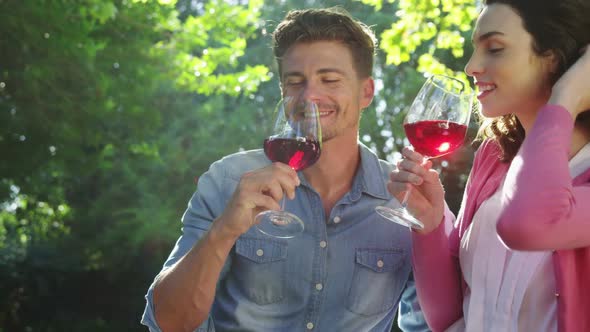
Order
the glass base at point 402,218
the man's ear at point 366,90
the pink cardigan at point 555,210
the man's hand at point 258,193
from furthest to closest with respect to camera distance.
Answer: the man's ear at point 366,90 < the glass base at point 402,218 < the man's hand at point 258,193 < the pink cardigan at point 555,210

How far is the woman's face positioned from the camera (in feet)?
7.47

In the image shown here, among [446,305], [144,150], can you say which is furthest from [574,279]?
[144,150]

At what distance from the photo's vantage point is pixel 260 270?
3.13 metres

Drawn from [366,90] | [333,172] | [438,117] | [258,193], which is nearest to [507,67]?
[438,117]

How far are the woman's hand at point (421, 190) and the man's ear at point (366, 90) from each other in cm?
120

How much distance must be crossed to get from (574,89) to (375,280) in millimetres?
1302

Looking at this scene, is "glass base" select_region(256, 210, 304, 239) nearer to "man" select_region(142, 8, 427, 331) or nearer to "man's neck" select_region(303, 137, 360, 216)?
"man" select_region(142, 8, 427, 331)

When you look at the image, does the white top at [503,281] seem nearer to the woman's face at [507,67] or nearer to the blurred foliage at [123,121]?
the woman's face at [507,67]

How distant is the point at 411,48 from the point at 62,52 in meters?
4.16

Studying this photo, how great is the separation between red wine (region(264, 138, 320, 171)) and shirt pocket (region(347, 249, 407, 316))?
0.82 m

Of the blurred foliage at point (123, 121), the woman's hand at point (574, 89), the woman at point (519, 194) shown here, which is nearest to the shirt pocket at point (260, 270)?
the woman at point (519, 194)

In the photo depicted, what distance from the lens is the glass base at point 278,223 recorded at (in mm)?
2418

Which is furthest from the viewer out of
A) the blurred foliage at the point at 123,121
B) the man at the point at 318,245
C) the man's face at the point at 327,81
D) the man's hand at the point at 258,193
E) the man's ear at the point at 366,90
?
the blurred foliage at the point at 123,121

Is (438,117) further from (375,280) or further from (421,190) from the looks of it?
(375,280)
